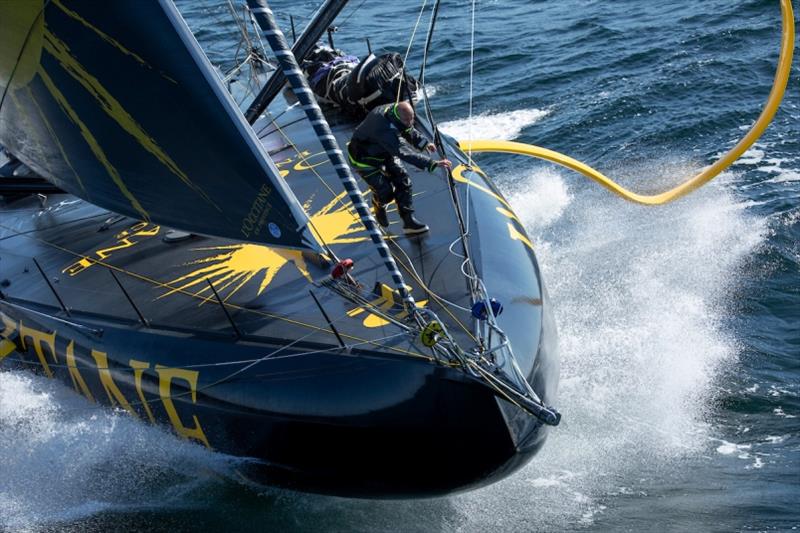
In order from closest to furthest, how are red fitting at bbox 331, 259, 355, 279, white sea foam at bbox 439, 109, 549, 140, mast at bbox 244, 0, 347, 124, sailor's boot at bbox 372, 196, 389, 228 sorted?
red fitting at bbox 331, 259, 355, 279 → sailor's boot at bbox 372, 196, 389, 228 → mast at bbox 244, 0, 347, 124 → white sea foam at bbox 439, 109, 549, 140

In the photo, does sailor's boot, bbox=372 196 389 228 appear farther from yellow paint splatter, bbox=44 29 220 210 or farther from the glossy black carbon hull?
yellow paint splatter, bbox=44 29 220 210

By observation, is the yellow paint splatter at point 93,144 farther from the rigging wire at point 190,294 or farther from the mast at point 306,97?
the mast at point 306,97

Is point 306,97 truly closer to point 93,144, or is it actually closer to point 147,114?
point 147,114

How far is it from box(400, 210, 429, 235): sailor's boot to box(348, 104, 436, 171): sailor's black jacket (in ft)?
1.85

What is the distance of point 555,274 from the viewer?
12.3 m

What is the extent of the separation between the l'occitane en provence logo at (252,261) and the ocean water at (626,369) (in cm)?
150

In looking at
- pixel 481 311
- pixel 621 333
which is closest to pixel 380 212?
pixel 481 311

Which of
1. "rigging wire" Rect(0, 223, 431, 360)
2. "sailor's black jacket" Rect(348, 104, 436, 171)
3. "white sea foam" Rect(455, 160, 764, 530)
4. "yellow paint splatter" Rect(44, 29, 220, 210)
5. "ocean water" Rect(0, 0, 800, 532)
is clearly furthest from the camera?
"sailor's black jacket" Rect(348, 104, 436, 171)

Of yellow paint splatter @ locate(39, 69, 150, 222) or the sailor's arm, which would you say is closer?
yellow paint splatter @ locate(39, 69, 150, 222)

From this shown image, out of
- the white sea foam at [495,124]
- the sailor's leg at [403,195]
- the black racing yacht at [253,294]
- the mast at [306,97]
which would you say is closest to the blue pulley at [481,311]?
the black racing yacht at [253,294]

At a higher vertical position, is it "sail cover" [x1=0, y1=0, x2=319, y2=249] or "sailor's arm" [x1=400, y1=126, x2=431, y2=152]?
"sail cover" [x1=0, y1=0, x2=319, y2=249]

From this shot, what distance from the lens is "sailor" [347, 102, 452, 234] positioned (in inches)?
348

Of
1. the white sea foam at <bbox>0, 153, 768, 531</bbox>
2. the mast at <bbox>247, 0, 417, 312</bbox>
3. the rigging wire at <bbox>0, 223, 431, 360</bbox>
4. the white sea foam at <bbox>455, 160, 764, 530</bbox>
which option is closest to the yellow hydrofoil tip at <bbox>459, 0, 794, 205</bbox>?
the white sea foam at <bbox>455, 160, 764, 530</bbox>

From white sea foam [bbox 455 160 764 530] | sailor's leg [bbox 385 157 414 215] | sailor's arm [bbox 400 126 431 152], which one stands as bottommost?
white sea foam [bbox 455 160 764 530]
